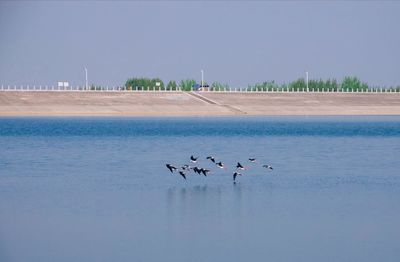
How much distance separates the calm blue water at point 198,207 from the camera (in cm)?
2220

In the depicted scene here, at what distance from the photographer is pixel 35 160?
145 ft

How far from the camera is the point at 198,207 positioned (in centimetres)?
2828

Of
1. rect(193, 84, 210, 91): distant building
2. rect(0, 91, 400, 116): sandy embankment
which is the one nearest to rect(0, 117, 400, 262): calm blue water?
rect(0, 91, 400, 116): sandy embankment

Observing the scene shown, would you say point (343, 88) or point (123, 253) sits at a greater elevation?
point (343, 88)

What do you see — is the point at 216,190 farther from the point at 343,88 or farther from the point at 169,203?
the point at 343,88

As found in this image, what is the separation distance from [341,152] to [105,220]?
2539 cm

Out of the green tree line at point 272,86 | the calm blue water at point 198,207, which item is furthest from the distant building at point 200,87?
the calm blue water at point 198,207

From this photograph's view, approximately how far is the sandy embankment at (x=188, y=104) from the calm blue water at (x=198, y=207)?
65.7 meters

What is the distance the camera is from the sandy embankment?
4535 inches

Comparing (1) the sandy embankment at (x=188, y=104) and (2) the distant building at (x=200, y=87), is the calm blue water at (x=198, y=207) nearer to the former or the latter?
(1) the sandy embankment at (x=188, y=104)

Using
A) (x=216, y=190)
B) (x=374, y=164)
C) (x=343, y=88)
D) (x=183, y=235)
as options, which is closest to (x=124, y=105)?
(x=343, y=88)

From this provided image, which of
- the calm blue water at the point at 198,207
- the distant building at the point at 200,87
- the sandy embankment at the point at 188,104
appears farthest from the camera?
the distant building at the point at 200,87

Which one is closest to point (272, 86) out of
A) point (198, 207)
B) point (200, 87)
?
point (200, 87)

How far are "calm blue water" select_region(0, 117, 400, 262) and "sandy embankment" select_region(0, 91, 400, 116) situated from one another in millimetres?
65701
